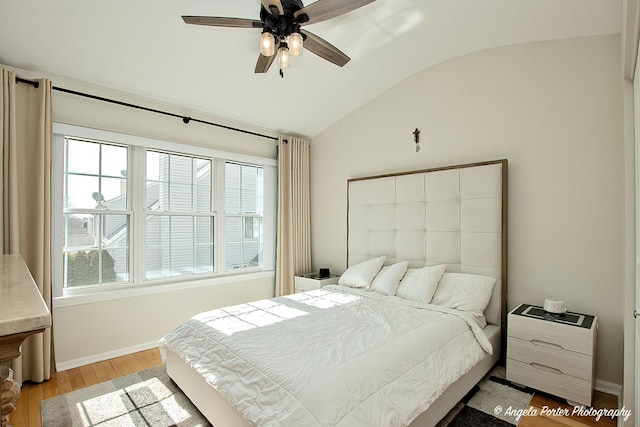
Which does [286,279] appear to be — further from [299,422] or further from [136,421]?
[299,422]

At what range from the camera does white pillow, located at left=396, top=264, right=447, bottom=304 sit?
295cm

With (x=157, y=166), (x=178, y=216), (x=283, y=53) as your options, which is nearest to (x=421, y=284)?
(x=283, y=53)

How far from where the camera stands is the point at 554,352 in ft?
7.54

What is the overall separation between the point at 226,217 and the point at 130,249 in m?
1.12

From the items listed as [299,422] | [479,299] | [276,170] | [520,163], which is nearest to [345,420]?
[299,422]

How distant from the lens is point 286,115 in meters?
4.09

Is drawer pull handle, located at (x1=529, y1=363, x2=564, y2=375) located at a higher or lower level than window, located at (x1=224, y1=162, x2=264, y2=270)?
lower

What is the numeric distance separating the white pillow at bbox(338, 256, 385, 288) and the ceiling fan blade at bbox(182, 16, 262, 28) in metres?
2.51

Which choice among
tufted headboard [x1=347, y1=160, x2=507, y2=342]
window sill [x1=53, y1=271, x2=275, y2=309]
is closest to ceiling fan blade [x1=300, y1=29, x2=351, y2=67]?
tufted headboard [x1=347, y1=160, x2=507, y2=342]

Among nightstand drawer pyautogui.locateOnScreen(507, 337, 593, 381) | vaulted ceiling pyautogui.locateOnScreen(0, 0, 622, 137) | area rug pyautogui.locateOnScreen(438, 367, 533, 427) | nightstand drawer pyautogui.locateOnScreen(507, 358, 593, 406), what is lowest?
area rug pyautogui.locateOnScreen(438, 367, 533, 427)

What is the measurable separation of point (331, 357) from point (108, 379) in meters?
2.12

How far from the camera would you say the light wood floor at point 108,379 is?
2.10 meters

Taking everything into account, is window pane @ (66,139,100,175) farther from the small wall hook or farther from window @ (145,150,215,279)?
the small wall hook

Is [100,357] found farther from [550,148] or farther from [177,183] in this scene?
[550,148]
